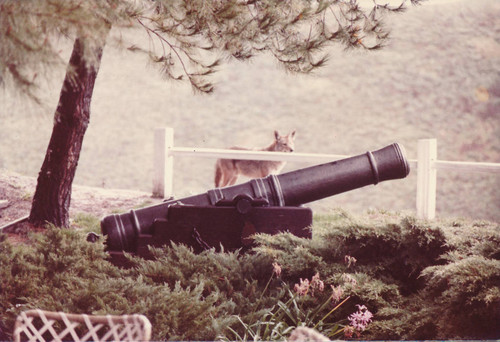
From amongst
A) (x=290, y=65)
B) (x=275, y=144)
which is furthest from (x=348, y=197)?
(x=290, y=65)

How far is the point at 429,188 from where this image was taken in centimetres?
718

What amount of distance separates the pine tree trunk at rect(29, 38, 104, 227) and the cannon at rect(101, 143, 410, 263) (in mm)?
1600

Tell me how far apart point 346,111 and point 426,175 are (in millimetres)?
11377

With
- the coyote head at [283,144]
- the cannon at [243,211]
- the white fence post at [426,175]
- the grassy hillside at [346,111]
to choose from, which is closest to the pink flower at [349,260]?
the cannon at [243,211]

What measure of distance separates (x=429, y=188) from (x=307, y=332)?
5462 millimetres

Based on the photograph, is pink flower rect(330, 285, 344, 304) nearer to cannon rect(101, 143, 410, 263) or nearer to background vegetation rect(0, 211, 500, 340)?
background vegetation rect(0, 211, 500, 340)

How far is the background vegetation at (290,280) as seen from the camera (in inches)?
122

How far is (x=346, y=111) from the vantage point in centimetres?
1842

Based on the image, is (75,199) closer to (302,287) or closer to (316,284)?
(316,284)

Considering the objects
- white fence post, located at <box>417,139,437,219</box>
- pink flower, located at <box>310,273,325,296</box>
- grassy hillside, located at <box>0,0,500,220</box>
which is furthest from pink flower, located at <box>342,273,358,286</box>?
grassy hillside, located at <box>0,0,500,220</box>

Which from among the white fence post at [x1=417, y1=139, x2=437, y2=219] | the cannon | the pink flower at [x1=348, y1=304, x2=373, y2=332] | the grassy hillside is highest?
the grassy hillside

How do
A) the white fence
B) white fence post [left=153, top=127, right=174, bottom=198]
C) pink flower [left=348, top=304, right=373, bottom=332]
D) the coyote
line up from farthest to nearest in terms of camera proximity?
1. the coyote
2. white fence post [left=153, top=127, right=174, bottom=198]
3. the white fence
4. pink flower [left=348, top=304, right=373, bottom=332]

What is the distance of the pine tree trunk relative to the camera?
5.93m

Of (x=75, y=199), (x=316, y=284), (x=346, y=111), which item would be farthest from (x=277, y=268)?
(x=346, y=111)
